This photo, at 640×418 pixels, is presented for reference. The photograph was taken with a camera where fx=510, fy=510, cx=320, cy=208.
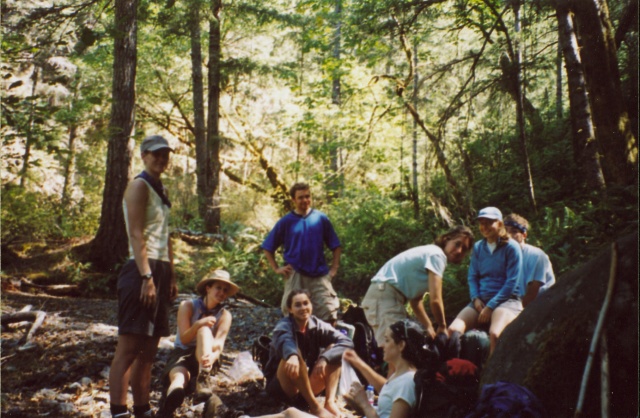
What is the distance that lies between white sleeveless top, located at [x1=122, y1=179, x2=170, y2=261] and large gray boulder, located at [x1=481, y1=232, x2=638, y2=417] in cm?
251

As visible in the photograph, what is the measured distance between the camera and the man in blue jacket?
5.74 meters

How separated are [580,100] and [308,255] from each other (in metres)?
6.10

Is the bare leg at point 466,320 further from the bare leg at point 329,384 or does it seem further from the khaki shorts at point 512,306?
the bare leg at point 329,384

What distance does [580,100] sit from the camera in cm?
888

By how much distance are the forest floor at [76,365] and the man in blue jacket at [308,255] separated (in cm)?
111

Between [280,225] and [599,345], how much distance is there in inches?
159

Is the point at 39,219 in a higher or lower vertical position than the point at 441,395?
higher

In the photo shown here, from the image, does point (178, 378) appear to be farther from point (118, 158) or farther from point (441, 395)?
point (118, 158)

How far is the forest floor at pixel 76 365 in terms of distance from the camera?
176 inches

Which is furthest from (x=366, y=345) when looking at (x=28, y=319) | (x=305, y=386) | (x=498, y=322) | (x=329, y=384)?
(x=28, y=319)

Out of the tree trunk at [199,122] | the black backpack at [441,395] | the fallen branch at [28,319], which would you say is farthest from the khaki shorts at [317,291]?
the tree trunk at [199,122]

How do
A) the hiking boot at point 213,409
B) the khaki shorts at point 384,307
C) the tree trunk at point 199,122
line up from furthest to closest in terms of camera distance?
the tree trunk at point 199,122
the khaki shorts at point 384,307
the hiking boot at point 213,409

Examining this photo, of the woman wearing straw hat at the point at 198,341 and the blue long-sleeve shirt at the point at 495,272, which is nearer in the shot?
the woman wearing straw hat at the point at 198,341

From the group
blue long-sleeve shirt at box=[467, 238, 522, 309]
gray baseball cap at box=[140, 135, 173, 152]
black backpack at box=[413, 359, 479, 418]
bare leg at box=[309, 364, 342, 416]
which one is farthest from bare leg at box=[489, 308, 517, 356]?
gray baseball cap at box=[140, 135, 173, 152]
